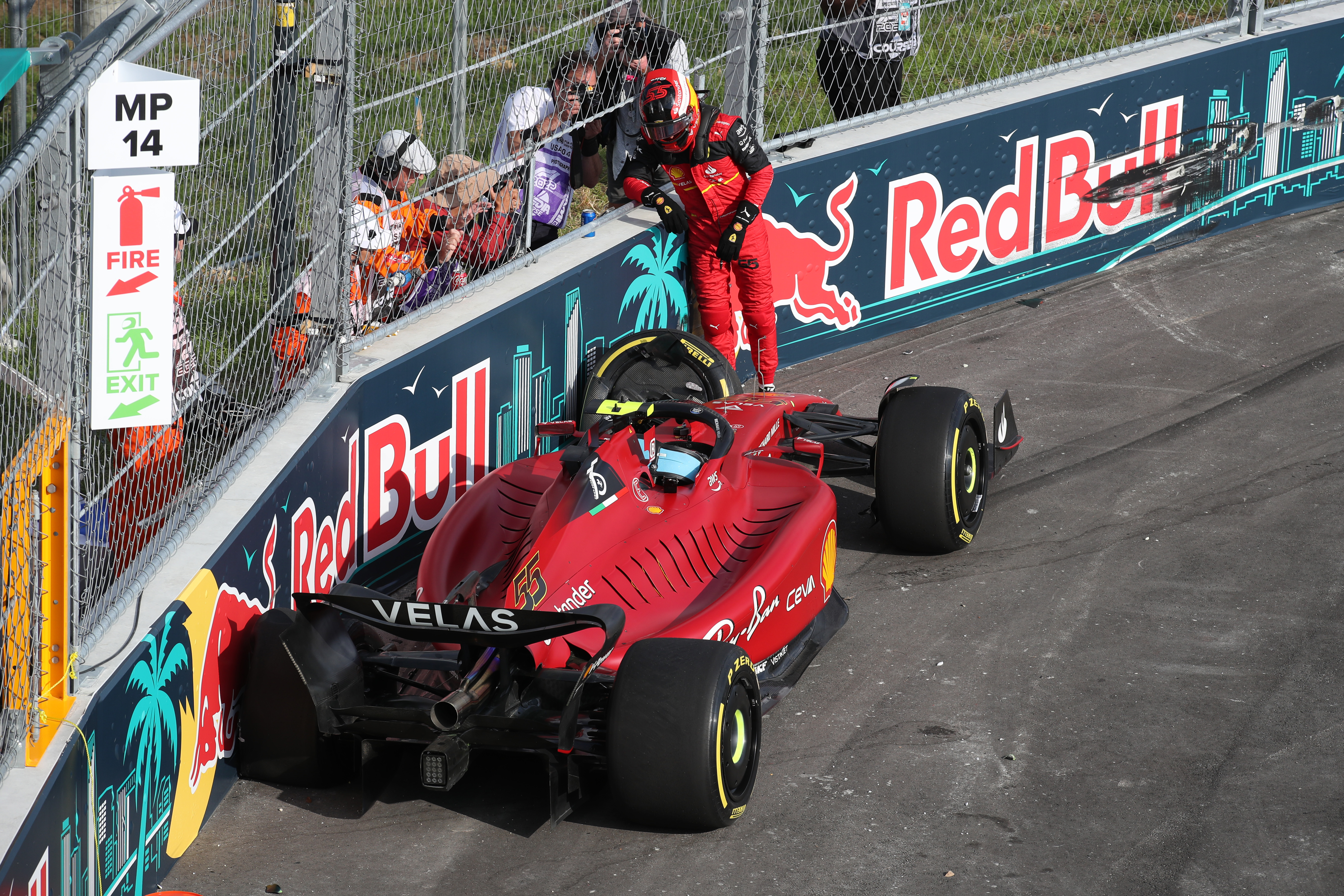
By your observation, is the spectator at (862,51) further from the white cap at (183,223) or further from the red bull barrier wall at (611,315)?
the white cap at (183,223)

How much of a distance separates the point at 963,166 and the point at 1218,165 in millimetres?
2324

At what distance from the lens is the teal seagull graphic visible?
9.84 m

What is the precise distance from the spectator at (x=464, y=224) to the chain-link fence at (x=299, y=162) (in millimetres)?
15

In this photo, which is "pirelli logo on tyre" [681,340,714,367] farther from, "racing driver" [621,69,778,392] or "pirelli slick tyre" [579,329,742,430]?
"racing driver" [621,69,778,392]

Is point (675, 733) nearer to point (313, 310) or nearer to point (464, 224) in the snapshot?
point (313, 310)

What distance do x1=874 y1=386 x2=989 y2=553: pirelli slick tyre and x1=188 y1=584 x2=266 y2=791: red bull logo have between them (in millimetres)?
2932

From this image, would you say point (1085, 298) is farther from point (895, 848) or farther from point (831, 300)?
point (895, 848)

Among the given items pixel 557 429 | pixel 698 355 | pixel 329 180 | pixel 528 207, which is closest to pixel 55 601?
pixel 329 180

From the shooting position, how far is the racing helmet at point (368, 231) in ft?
24.0

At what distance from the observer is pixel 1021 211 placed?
35.8 ft

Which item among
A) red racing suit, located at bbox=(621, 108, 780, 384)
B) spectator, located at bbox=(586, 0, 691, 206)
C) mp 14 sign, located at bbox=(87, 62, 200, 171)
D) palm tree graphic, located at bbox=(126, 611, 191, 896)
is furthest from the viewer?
spectator, located at bbox=(586, 0, 691, 206)

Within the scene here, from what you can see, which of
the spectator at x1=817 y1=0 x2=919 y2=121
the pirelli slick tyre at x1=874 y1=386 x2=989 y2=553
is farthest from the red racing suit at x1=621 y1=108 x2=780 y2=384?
the pirelli slick tyre at x1=874 y1=386 x2=989 y2=553

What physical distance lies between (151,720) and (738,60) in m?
6.20

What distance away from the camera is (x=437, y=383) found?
24.2 ft
